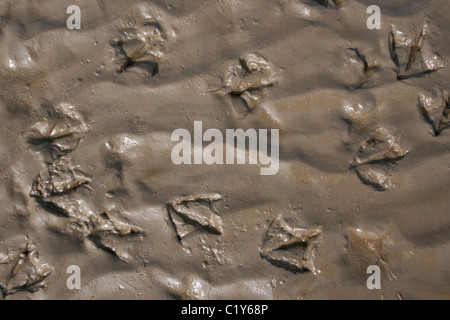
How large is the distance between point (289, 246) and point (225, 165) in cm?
53

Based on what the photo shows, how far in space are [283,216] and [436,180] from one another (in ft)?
2.68

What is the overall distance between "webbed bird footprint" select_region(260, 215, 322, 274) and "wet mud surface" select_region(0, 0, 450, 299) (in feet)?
0.03

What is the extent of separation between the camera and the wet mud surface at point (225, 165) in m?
1.86

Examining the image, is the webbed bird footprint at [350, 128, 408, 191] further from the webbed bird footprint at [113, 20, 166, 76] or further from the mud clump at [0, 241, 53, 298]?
the mud clump at [0, 241, 53, 298]

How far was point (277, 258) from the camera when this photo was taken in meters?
1.86

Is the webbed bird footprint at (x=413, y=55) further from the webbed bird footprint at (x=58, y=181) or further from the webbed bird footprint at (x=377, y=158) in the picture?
the webbed bird footprint at (x=58, y=181)

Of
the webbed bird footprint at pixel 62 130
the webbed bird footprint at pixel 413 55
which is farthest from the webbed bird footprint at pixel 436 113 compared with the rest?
the webbed bird footprint at pixel 62 130

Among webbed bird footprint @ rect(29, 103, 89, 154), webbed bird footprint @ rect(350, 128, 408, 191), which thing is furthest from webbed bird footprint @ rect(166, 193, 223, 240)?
webbed bird footprint @ rect(350, 128, 408, 191)

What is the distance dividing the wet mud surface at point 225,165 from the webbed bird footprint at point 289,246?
10 millimetres

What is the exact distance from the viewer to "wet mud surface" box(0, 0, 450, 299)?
1861 millimetres

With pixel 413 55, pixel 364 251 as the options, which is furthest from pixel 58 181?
pixel 413 55

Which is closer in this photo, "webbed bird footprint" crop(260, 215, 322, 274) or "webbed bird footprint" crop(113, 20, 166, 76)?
"webbed bird footprint" crop(260, 215, 322, 274)

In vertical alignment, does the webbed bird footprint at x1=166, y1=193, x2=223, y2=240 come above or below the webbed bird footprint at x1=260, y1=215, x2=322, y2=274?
above

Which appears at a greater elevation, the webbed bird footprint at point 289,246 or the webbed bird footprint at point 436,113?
the webbed bird footprint at point 436,113
